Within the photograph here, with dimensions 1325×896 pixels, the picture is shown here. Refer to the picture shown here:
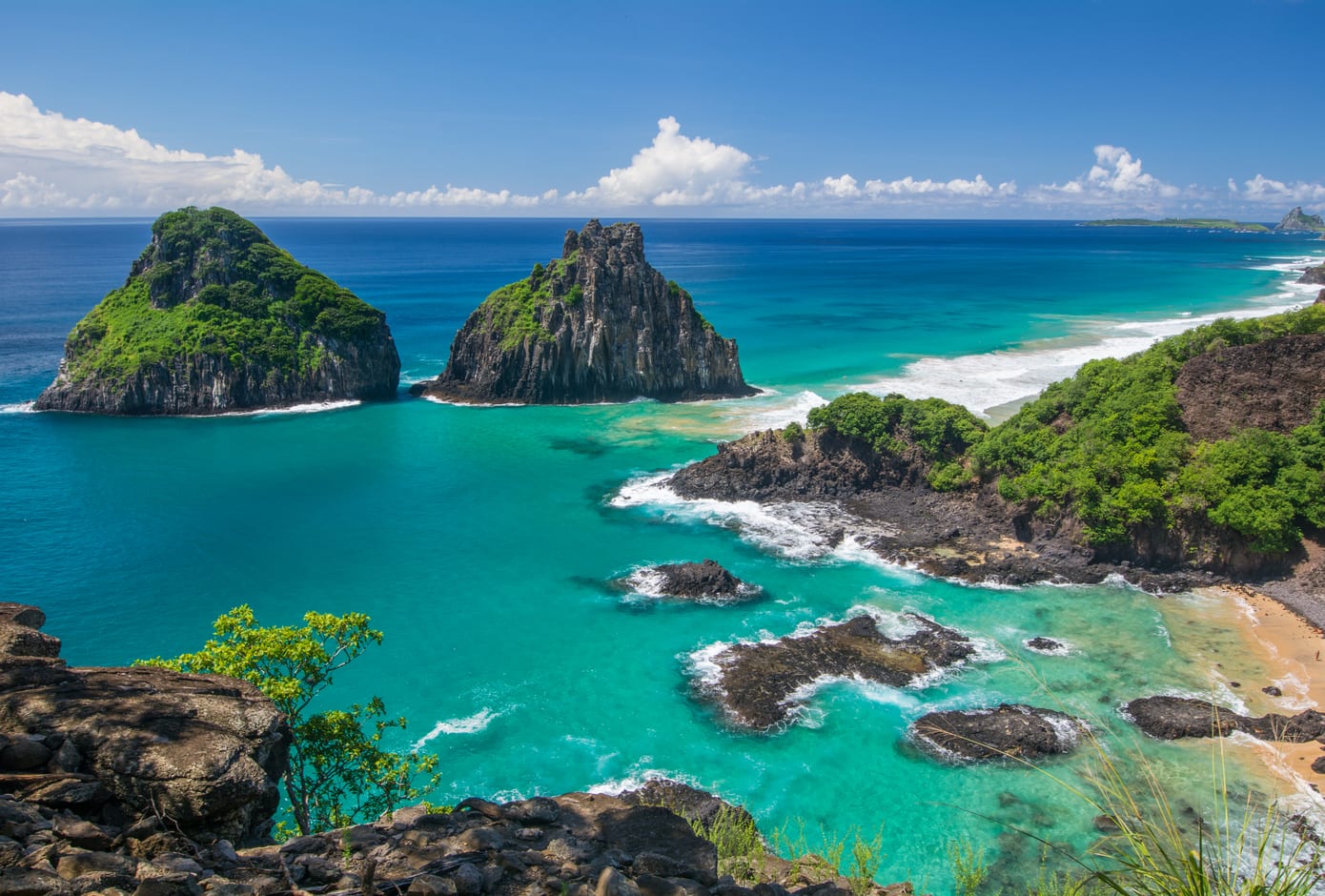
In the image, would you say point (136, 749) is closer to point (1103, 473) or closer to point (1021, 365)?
point (1103, 473)

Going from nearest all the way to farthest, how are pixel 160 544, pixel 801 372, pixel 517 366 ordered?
1. pixel 160 544
2. pixel 517 366
3. pixel 801 372

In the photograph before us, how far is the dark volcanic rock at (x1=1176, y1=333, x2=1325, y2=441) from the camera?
5359cm

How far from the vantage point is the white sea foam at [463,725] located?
36906mm

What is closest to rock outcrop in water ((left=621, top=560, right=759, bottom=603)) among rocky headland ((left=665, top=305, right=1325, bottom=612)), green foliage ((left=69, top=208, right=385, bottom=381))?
rocky headland ((left=665, top=305, right=1325, bottom=612))

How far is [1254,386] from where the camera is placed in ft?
182

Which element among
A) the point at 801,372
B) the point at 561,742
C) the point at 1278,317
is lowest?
the point at 561,742

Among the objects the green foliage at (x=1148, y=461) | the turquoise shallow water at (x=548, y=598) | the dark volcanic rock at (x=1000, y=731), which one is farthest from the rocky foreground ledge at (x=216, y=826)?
the green foliage at (x=1148, y=461)

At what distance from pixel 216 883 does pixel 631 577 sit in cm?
4224

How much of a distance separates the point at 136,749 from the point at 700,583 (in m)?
38.4

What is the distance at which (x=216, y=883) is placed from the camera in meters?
10.9

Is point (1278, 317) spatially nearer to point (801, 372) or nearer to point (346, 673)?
point (801, 372)

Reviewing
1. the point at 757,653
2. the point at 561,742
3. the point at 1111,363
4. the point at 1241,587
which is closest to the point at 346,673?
the point at 561,742

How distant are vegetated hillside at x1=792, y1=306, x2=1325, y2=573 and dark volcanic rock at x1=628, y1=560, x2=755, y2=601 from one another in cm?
2144

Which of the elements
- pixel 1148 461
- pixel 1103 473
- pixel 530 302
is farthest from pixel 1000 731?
pixel 530 302
